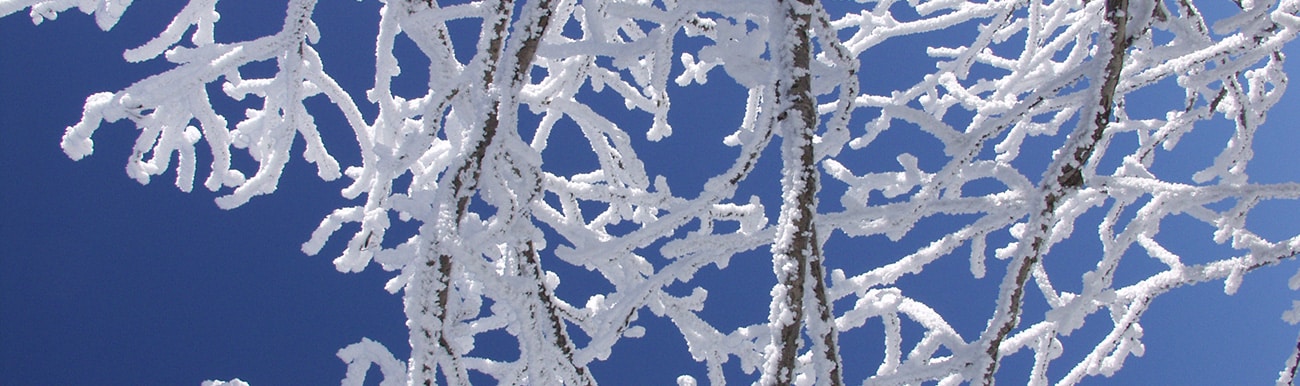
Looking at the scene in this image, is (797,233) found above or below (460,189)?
below

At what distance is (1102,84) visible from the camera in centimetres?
121

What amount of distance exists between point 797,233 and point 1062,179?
0.48 m

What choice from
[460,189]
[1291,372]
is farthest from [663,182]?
[1291,372]

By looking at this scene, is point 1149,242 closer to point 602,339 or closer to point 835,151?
point 835,151

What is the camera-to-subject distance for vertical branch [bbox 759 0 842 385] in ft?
3.49

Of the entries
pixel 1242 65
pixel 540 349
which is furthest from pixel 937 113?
pixel 540 349

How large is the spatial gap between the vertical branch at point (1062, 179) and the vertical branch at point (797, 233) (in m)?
0.30

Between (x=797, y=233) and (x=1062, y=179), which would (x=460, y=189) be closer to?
(x=797, y=233)

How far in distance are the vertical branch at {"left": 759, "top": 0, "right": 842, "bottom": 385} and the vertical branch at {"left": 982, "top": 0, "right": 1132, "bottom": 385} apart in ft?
1.00

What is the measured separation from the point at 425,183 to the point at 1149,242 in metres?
1.97

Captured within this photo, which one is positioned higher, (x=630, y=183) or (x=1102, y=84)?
(x=630, y=183)

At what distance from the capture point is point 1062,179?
1242mm

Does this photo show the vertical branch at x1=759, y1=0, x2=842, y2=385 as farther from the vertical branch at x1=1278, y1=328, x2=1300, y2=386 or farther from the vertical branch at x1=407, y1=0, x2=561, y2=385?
the vertical branch at x1=1278, y1=328, x2=1300, y2=386

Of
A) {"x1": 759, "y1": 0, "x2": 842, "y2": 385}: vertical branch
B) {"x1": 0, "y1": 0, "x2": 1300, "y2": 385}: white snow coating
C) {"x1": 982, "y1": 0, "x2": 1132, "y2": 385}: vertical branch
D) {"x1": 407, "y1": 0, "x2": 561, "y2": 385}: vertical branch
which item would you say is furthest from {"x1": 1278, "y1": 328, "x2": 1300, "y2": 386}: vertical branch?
{"x1": 407, "y1": 0, "x2": 561, "y2": 385}: vertical branch
